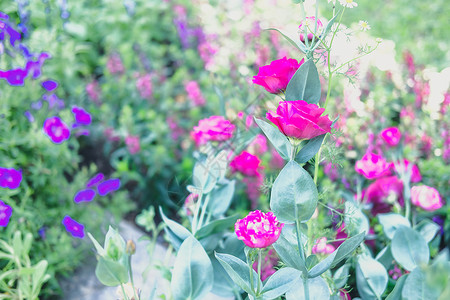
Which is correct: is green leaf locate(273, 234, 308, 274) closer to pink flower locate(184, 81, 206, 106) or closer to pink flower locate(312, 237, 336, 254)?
pink flower locate(312, 237, 336, 254)

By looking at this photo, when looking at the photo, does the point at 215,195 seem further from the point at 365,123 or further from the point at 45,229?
the point at 365,123

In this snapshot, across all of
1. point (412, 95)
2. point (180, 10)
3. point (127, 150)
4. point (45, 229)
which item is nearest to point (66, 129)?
point (45, 229)

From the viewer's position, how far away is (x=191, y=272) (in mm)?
903

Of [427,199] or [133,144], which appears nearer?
[427,199]

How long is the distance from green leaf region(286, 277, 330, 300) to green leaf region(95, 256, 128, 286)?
0.34m

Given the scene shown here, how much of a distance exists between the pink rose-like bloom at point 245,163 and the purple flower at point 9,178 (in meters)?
0.66

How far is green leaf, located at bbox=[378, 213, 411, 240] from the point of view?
1.14m

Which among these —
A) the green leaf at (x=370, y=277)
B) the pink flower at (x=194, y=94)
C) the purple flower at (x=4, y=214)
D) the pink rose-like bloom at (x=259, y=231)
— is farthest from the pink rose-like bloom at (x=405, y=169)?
the purple flower at (x=4, y=214)

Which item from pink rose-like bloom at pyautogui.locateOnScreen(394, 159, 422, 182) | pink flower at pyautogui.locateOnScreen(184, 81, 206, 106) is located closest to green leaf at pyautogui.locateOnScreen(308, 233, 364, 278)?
pink rose-like bloom at pyautogui.locateOnScreen(394, 159, 422, 182)

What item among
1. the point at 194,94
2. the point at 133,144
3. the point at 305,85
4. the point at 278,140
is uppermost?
the point at 305,85

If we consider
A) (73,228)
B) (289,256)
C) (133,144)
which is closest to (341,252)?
(289,256)

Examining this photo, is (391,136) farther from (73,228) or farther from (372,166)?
(73,228)

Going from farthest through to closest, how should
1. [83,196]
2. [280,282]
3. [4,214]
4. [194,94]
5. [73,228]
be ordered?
[194,94]
[83,196]
[73,228]
[4,214]
[280,282]

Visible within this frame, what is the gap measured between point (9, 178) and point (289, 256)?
89 centimetres
